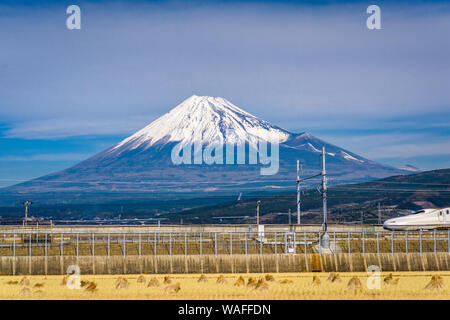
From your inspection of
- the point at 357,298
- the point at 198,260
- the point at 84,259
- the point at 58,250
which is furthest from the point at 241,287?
the point at 58,250

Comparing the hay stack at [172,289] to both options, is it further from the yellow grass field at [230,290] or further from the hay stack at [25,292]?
the hay stack at [25,292]

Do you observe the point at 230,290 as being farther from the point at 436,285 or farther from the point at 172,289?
the point at 436,285

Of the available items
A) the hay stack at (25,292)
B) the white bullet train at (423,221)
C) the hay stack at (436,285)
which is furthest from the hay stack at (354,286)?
the white bullet train at (423,221)

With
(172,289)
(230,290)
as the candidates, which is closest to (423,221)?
(230,290)

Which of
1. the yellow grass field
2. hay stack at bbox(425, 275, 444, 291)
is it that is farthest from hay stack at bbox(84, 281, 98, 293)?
hay stack at bbox(425, 275, 444, 291)

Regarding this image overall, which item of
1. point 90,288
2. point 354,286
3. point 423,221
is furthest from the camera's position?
point 423,221

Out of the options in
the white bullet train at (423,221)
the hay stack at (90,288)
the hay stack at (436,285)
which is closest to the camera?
the hay stack at (90,288)

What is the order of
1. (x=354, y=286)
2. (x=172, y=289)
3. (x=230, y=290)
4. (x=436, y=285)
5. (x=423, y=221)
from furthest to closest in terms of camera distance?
1. (x=423, y=221)
2. (x=230, y=290)
3. (x=436, y=285)
4. (x=354, y=286)
5. (x=172, y=289)

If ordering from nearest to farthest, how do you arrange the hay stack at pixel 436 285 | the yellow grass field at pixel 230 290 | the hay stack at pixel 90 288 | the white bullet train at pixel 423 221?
the yellow grass field at pixel 230 290 → the hay stack at pixel 90 288 → the hay stack at pixel 436 285 → the white bullet train at pixel 423 221

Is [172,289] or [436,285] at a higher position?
[172,289]

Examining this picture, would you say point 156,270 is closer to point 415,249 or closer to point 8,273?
point 8,273
